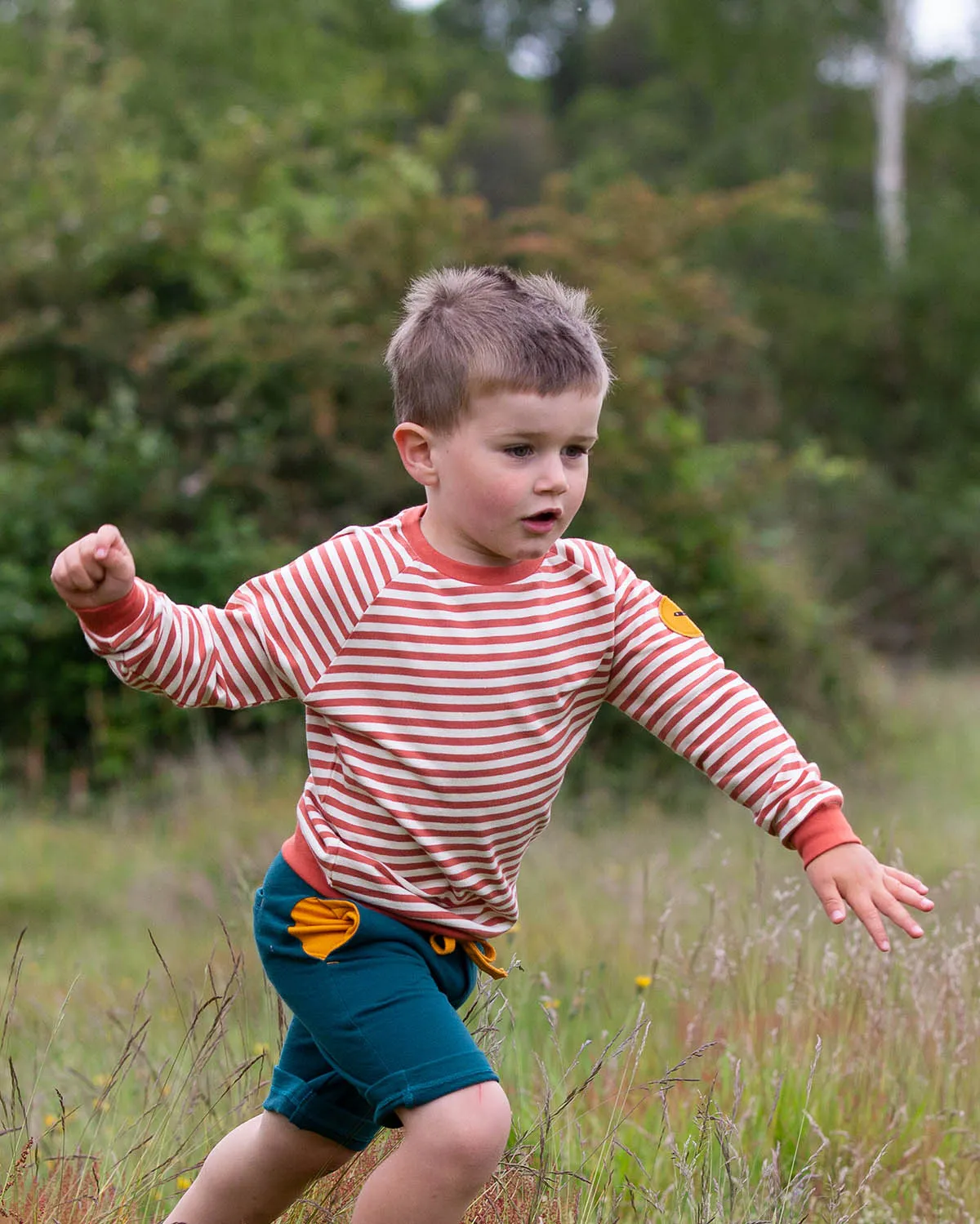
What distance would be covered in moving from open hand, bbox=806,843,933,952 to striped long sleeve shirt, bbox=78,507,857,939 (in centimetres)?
4

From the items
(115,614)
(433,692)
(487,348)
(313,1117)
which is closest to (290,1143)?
(313,1117)

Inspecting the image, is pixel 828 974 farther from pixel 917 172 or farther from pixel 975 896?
pixel 917 172

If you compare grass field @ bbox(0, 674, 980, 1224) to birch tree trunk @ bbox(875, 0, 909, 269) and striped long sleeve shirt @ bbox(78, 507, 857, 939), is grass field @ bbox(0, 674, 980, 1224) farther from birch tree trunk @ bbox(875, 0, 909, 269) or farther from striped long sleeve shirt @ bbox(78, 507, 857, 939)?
birch tree trunk @ bbox(875, 0, 909, 269)

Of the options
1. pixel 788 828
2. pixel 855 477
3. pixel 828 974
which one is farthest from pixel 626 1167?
pixel 855 477

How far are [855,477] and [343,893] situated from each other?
1286 centimetres

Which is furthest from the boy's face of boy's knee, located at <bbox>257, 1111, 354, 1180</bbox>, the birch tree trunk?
the birch tree trunk

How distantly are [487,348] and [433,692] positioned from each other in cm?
54

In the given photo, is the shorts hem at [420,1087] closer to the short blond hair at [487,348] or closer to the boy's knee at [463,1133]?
the boy's knee at [463,1133]

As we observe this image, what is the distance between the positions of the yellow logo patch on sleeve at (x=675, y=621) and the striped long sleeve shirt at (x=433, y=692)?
0.12ft

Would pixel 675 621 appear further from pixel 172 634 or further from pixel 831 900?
pixel 172 634

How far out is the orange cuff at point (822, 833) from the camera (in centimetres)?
230

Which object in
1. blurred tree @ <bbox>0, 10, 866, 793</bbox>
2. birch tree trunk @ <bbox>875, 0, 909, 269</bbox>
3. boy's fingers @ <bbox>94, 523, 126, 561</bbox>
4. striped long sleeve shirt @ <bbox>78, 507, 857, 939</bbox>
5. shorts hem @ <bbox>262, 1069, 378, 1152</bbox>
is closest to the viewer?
boy's fingers @ <bbox>94, 523, 126, 561</bbox>

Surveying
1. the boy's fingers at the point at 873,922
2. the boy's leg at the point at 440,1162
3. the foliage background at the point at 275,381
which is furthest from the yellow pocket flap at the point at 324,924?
the foliage background at the point at 275,381

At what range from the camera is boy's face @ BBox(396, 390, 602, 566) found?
234 cm
